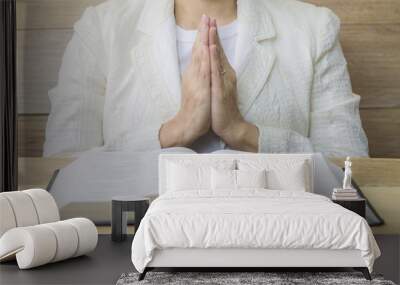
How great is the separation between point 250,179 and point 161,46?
5.35 ft

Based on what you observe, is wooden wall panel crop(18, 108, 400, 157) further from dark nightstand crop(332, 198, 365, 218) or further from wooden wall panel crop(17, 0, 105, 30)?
wooden wall panel crop(17, 0, 105, 30)

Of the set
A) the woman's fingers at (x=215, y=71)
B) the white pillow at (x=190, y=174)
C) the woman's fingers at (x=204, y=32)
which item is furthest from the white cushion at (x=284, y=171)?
the woman's fingers at (x=204, y=32)

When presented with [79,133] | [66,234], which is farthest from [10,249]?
[79,133]

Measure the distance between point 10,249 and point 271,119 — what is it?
110 inches

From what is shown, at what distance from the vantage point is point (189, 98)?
6586mm

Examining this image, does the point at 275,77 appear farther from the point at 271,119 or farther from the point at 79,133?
the point at 79,133

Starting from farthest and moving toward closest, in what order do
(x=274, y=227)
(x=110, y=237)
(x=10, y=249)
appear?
1. (x=110, y=237)
2. (x=10, y=249)
3. (x=274, y=227)

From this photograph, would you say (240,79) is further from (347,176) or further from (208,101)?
(347,176)

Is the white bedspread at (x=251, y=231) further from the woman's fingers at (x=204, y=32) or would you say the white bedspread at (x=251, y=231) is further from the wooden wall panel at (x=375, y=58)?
the woman's fingers at (x=204, y=32)

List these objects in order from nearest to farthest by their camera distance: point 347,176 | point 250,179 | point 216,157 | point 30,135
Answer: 1. point 250,179
2. point 347,176
3. point 216,157
4. point 30,135

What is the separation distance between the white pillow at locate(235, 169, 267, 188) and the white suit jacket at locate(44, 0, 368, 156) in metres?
0.60

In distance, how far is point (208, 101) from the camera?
6555 millimetres

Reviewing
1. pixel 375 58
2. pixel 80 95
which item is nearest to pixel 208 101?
Result: pixel 80 95

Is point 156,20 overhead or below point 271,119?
overhead
